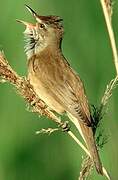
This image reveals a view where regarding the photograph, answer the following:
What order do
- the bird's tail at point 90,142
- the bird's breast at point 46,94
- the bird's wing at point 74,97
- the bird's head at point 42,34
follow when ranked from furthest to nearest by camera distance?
the bird's head at point 42,34, the bird's breast at point 46,94, the bird's wing at point 74,97, the bird's tail at point 90,142

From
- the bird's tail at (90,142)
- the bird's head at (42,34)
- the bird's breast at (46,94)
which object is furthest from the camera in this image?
the bird's head at (42,34)

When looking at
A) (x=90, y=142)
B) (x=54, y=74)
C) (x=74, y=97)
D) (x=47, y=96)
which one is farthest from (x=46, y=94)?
(x=90, y=142)

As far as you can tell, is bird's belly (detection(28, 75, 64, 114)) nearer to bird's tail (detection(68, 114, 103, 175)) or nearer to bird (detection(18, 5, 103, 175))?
bird (detection(18, 5, 103, 175))

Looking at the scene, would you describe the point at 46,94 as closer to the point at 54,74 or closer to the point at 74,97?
the point at 54,74

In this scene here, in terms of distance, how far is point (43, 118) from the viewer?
4562 millimetres

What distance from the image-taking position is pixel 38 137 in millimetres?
4480

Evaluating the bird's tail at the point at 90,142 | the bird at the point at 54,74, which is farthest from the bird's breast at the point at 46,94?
the bird's tail at the point at 90,142

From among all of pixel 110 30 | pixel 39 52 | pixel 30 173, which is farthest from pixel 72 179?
pixel 110 30

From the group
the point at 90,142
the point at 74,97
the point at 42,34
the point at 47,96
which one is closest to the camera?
the point at 90,142

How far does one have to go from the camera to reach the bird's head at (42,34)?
4406 millimetres

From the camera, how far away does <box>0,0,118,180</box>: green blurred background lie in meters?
4.23

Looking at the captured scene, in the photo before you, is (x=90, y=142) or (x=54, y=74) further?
(x=54, y=74)

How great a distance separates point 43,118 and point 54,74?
43 centimetres

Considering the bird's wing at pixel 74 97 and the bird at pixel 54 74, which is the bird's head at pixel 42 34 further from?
the bird's wing at pixel 74 97
